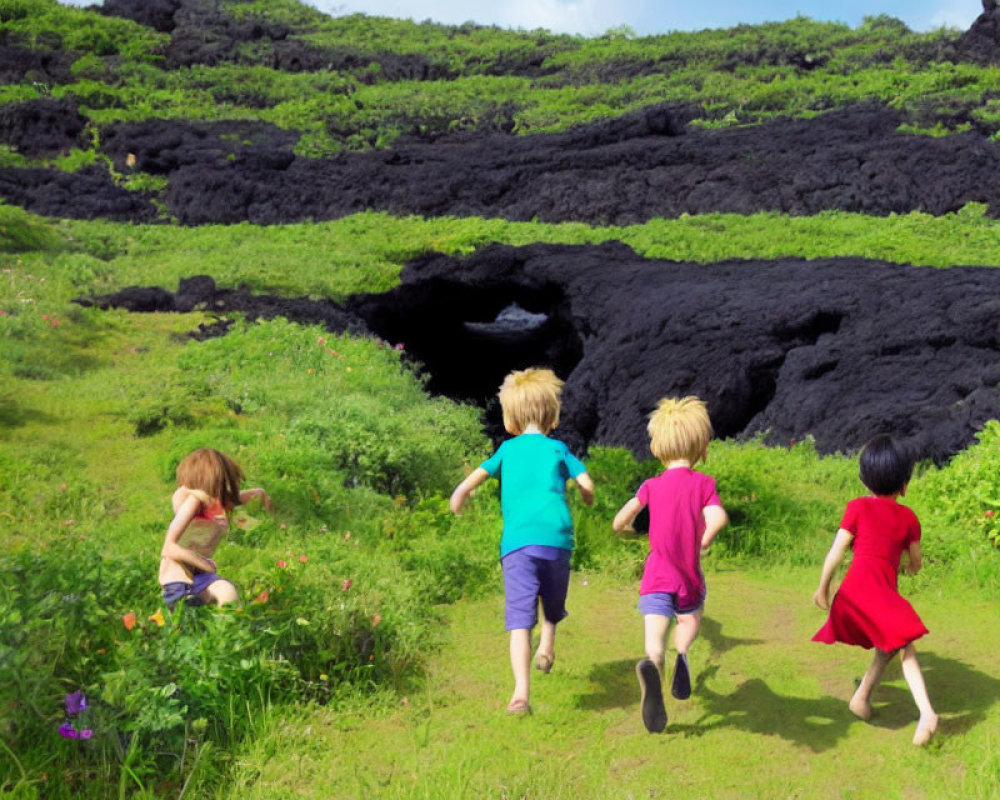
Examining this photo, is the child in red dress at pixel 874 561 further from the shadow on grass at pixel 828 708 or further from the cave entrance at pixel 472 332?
the cave entrance at pixel 472 332

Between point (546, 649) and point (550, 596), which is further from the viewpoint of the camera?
point (546, 649)

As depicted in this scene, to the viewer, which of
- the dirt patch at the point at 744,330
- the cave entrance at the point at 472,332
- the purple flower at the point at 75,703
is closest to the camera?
the purple flower at the point at 75,703

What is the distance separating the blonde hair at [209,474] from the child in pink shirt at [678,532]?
6.83 ft

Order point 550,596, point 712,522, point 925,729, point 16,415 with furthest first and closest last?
point 16,415, point 550,596, point 712,522, point 925,729

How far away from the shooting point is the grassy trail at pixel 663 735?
4.63 metres

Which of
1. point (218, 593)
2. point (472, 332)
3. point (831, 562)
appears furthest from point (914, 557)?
point (472, 332)

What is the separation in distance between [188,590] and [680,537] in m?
2.58

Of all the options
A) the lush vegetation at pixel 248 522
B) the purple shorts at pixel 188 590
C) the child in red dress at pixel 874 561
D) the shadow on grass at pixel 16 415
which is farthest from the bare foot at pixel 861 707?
the shadow on grass at pixel 16 415

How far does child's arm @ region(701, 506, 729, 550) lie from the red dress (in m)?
0.64

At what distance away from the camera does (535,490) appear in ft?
17.8

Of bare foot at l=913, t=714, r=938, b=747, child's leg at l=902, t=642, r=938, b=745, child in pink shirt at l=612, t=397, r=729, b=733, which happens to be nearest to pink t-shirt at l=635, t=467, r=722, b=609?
child in pink shirt at l=612, t=397, r=729, b=733

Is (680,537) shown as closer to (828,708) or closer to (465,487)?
(465,487)

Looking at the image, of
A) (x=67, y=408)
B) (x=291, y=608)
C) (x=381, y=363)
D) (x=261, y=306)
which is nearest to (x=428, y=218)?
(x=261, y=306)

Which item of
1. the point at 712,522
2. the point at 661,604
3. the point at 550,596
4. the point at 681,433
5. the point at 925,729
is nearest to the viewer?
the point at 925,729
